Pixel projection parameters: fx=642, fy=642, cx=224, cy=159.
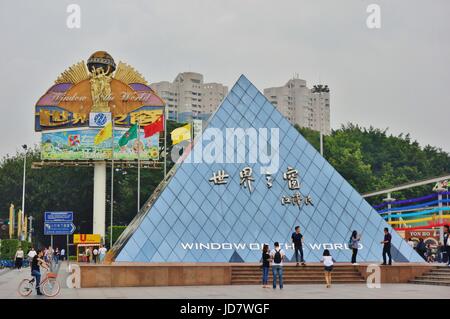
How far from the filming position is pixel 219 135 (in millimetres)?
26016

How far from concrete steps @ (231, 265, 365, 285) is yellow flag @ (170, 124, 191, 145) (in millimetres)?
28183

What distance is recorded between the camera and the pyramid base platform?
19234 mm

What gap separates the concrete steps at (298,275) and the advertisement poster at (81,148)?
29.1m

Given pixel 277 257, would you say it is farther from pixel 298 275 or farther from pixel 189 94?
pixel 189 94

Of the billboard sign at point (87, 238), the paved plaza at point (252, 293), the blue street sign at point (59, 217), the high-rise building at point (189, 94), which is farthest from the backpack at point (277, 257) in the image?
the high-rise building at point (189, 94)

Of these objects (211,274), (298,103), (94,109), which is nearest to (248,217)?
(211,274)

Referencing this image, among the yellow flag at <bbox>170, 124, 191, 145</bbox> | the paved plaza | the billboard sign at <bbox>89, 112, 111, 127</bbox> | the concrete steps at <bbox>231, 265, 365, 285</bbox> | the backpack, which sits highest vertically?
the billboard sign at <bbox>89, 112, 111, 127</bbox>

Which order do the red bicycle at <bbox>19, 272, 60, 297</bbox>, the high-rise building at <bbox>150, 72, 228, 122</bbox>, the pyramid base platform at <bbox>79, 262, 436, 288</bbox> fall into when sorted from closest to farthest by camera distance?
the red bicycle at <bbox>19, 272, 60, 297</bbox> < the pyramid base platform at <bbox>79, 262, 436, 288</bbox> < the high-rise building at <bbox>150, 72, 228, 122</bbox>

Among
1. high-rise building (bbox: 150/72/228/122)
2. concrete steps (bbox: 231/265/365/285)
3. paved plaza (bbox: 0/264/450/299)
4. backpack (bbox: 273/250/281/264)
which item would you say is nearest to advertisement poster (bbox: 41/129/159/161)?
concrete steps (bbox: 231/265/365/285)

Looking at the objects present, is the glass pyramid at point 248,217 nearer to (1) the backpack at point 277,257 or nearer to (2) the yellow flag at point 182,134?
(1) the backpack at point 277,257

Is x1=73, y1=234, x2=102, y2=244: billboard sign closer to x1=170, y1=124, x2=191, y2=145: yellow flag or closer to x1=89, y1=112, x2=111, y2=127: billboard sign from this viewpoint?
x1=89, y1=112, x2=111, y2=127: billboard sign

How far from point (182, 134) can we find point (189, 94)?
8246 centimetres
